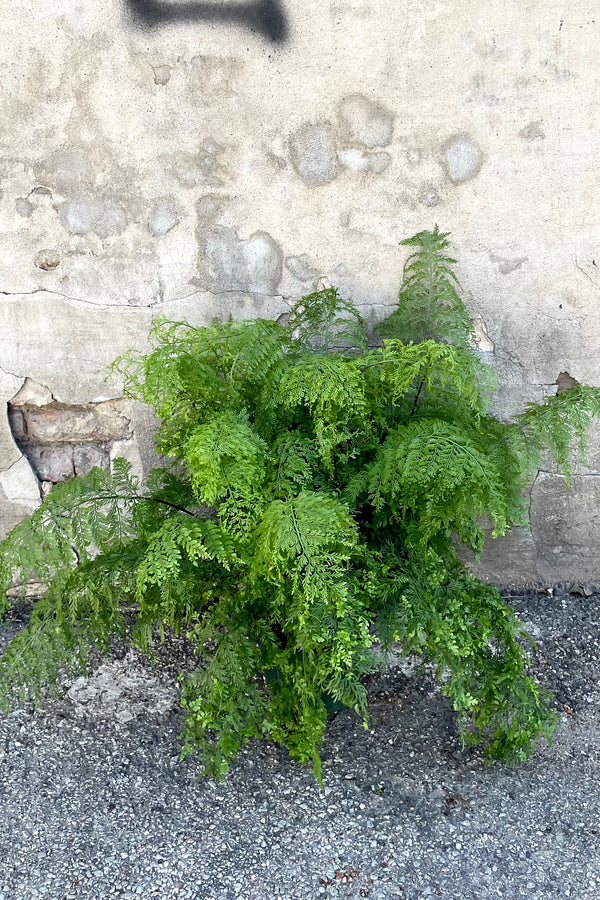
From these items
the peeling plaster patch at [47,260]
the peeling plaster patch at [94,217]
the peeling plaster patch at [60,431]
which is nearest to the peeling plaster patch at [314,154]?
the peeling plaster patch at [94,217]

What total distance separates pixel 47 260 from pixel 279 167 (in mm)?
951

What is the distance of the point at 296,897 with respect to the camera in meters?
1.82

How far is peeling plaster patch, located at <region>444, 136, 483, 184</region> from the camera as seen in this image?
261 cm

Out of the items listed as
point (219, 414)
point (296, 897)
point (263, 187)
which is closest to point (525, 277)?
point (263, 187)

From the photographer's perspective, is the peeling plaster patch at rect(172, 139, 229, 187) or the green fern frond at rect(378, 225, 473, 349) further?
the peeling plaster patch at rect(172, 139, 229, 187)

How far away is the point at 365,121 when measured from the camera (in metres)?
2.58

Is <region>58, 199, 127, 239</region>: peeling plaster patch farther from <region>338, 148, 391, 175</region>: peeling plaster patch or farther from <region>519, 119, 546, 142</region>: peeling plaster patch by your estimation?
<region>519, 119, 546, 142</region>: peeling plaster patch

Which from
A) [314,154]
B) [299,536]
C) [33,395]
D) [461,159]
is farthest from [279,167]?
[299,536]

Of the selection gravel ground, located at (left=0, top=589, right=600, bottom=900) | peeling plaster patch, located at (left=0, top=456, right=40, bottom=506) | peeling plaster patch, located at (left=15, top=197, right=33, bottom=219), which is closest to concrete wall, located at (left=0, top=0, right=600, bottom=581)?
peeling plaster patch, located at (left=15, top=197, right=33, bottom=219)

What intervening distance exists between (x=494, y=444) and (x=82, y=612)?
4.72ft

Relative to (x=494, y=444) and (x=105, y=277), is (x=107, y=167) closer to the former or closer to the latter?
(x=105, y=277)

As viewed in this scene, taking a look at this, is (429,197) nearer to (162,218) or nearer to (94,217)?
(162,218)

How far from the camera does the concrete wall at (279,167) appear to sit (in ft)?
8.23

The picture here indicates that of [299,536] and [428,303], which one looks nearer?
[299,536]
